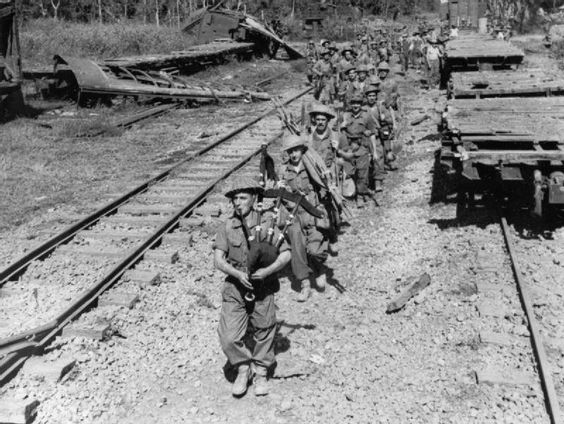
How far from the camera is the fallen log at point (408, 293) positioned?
638 centimetres

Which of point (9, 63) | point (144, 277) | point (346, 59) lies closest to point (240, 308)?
point (144, 277)

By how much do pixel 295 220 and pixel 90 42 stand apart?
2186 cm

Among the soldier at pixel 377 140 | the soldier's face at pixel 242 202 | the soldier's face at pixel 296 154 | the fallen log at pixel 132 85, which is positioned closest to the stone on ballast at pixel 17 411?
the soldier's face at pixel 242 202

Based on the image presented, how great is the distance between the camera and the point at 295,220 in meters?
6.71

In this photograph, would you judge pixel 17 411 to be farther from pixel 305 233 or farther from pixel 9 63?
pixel 9 63

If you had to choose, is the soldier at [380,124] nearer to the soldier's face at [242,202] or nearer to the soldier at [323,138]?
the soldier at [323,138]

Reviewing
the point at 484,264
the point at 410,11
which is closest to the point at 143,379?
the point at 484,264

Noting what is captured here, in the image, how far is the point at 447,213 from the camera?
30.1ft

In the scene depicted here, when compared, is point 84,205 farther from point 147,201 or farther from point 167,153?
point 167,153

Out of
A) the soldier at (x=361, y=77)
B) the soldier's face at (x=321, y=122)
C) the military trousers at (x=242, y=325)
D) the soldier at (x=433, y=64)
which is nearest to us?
the military trousers at (x=242, y=325)

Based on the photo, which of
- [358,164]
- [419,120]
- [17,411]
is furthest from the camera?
[419,120]

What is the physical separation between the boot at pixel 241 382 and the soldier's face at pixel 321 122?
3402mm

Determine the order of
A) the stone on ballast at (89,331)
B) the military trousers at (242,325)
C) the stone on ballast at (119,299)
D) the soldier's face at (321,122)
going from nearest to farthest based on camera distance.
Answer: the military trousers at (242,325) → the stone on ballast at (89,331) → the stone on ballast at (119,299) → the soldier's face at (321,122)

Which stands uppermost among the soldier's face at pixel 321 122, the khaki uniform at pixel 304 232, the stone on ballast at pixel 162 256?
the soldier's face at pixel 321 122
